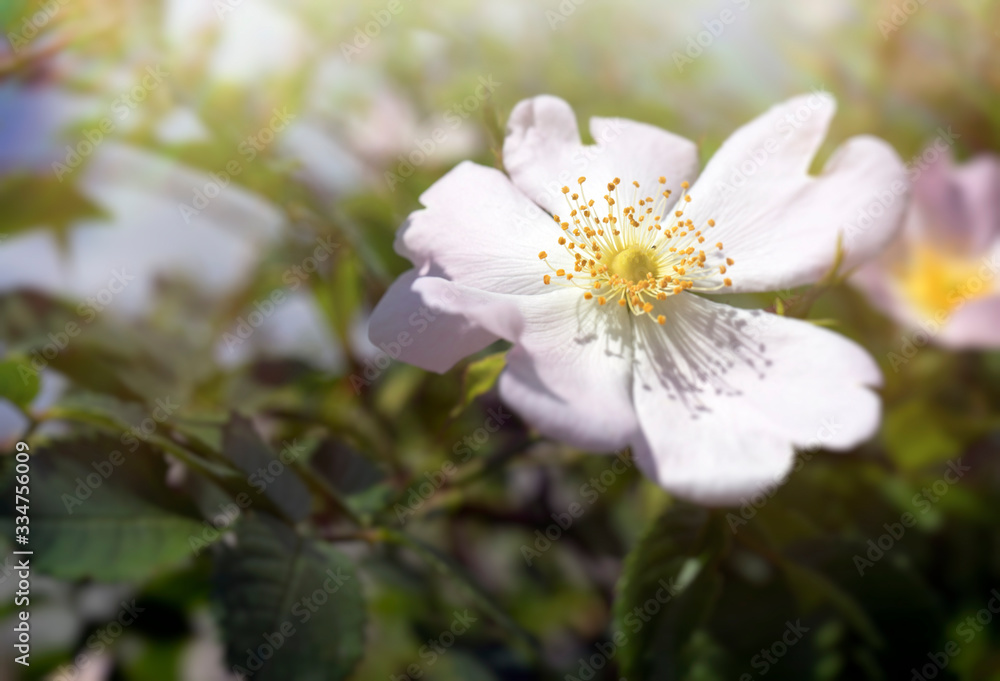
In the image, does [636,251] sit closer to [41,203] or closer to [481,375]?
[481,375]

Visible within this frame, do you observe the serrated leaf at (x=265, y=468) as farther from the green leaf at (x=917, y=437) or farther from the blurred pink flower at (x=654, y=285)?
the green leaf at (x=917, y=437)

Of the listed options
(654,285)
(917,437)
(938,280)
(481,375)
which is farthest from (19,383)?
(938,280)

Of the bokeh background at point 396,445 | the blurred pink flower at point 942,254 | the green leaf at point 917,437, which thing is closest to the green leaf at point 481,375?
the bokeh background at point 396,445

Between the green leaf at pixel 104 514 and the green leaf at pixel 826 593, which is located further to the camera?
the green leaf at pixel 826 593

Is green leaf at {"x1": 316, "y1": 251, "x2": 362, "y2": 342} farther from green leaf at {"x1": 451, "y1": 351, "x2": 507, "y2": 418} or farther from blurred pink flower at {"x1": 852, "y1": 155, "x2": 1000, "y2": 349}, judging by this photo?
blurred pink flower at {"x1": 852, "y1": 155, "x2": 1000, "y2": 349}

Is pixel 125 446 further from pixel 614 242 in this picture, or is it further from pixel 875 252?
pixel 875 252

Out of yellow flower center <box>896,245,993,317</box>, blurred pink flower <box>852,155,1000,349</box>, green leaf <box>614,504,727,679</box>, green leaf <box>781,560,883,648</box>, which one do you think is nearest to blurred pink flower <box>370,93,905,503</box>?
green leaf <box>614,504,727,679</box>
